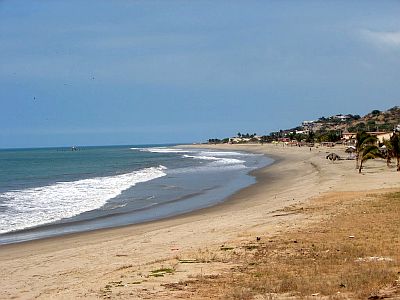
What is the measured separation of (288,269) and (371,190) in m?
16.9

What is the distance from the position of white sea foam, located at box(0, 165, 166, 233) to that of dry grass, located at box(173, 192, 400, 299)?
1156 cm

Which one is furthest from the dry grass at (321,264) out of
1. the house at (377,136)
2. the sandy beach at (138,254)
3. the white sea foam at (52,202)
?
the house at (377,136)

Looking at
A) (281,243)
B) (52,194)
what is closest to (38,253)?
(281,243)

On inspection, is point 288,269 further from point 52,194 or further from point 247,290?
point 52,194

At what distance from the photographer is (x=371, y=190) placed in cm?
2647

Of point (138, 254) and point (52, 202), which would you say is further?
point (52, 202)

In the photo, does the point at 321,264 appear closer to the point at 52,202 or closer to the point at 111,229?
the point at 111,229

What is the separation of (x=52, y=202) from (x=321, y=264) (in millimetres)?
21471

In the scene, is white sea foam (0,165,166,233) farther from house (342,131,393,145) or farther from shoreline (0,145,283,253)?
house (342,131,393,145)

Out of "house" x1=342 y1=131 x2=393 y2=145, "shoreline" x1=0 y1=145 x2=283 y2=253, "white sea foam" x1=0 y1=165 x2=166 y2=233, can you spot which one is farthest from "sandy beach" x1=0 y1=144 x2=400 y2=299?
"house" x1=342 y1=131 x2=393 y2=145

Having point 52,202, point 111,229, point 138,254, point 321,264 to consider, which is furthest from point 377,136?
point 321,264

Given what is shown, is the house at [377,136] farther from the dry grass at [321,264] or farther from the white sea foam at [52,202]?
the dry grass at [321,264]

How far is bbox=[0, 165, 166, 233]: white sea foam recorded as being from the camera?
928 inches

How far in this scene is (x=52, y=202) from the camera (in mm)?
30062
